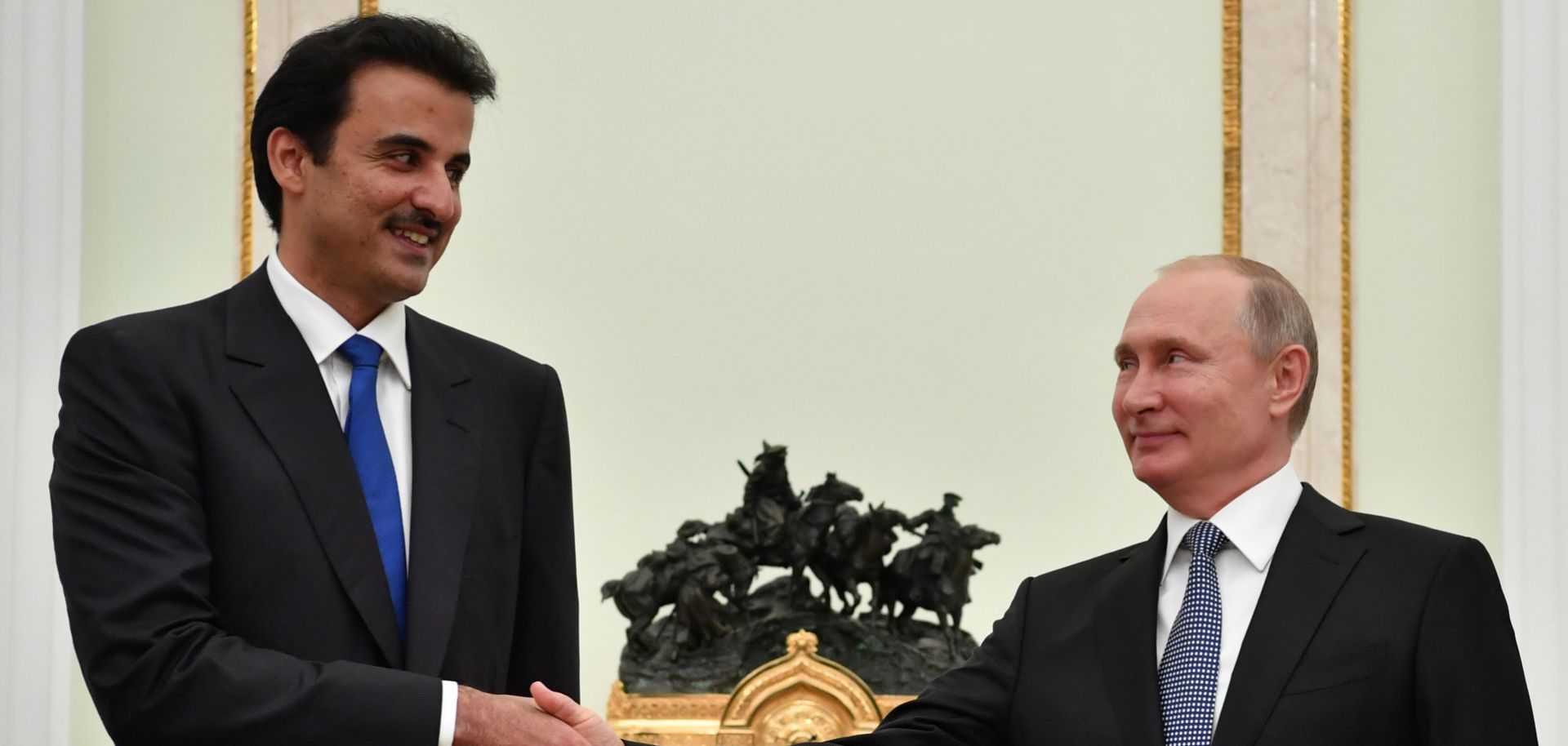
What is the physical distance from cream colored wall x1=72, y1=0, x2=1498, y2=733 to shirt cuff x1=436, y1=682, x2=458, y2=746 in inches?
140

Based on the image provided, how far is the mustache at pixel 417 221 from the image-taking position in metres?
2.80

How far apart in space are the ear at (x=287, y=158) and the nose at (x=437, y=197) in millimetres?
178

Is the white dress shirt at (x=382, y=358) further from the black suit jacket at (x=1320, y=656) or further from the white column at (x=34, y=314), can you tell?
the white column at (x=34, y=314)

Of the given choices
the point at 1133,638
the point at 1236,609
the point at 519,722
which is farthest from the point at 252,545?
the point at 1236,609

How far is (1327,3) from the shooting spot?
20.6 feet

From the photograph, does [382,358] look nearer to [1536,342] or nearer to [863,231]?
[863,231]

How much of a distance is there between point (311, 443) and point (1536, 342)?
171 inches

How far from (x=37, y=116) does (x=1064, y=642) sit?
13.9ft

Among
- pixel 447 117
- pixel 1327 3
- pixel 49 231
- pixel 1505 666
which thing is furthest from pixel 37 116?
pixel 1505 666

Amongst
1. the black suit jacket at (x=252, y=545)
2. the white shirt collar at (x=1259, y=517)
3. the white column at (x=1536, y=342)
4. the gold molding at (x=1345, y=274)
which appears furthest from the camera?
the gold molding at (x=1345, y=274)

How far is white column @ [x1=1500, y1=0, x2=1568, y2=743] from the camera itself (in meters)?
5.75

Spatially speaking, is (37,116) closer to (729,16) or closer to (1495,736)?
→ (729,16)

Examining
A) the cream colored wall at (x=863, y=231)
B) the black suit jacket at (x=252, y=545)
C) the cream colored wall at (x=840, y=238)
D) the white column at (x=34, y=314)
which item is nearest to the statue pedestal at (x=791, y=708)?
the cream colored wall at (x=863, y=231)

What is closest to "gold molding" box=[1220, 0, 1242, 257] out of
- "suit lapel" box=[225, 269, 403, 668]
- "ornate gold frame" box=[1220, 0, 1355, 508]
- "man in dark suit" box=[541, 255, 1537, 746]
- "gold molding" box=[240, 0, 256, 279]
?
"ornate gold frame" box=[1220, 0, 1355, 508]
